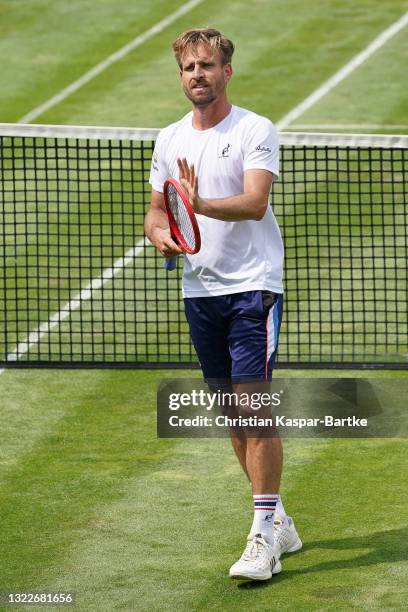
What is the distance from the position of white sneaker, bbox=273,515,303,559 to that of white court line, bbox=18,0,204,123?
44.3ft

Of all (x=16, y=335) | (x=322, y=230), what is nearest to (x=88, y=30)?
(x=322, y=230)

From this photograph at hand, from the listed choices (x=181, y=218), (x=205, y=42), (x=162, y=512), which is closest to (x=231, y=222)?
(x=181, y=218)

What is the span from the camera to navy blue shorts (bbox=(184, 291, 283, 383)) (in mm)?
8344

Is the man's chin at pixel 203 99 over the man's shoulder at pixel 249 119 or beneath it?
over

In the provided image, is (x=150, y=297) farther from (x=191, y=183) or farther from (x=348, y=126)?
(x=348, y=126)

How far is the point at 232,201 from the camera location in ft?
26.5

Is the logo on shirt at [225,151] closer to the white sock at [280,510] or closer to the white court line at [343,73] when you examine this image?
the white sock at [280,510]

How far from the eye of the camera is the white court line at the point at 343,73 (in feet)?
70.3

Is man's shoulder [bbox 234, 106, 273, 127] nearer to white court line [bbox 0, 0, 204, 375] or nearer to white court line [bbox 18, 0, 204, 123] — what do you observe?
white court line [bbox 0, 0, 204, 375]

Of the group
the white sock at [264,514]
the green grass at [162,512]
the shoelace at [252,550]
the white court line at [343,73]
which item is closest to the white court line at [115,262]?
the green grass at [162,512]

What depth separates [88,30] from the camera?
2542 centimetres

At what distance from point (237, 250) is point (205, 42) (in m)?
1.18

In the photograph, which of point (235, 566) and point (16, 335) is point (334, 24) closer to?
point (16, 335)

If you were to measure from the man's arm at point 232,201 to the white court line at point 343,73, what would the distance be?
12.8m
